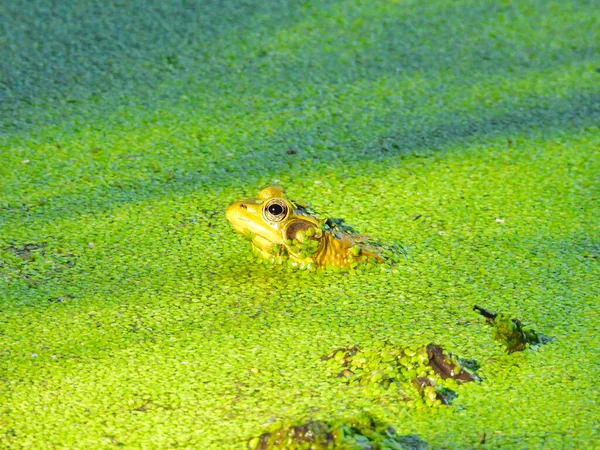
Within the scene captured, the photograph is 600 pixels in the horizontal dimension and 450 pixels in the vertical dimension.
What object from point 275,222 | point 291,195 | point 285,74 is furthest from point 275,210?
point 285,74

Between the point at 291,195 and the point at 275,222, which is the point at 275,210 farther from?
the point at 291,195

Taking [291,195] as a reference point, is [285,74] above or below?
above

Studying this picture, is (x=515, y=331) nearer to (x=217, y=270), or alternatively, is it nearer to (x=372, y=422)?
(x=372, y=422)

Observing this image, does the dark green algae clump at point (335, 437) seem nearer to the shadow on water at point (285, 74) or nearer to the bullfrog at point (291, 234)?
the bullfrog at point (291, 234)

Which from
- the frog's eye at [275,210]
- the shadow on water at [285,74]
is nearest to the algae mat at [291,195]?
the shadow on water at [285,74]

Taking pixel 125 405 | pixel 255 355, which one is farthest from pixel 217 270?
pixel 125 405

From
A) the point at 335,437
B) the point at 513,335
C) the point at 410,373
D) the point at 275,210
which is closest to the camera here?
the point at 335,437

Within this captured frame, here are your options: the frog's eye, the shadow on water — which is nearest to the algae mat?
the shadow on water
